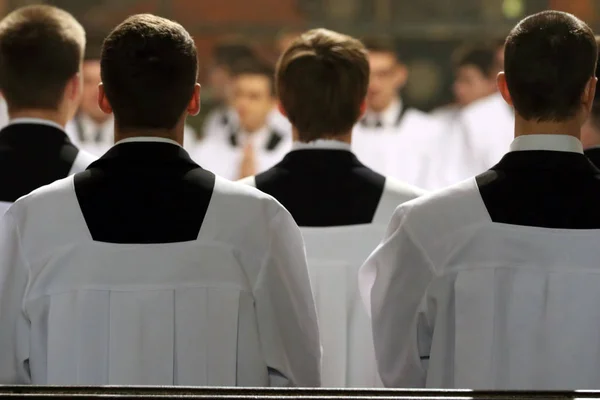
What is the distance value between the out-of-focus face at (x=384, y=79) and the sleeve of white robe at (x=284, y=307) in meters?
5.93

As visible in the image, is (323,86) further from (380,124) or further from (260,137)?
(380,124)

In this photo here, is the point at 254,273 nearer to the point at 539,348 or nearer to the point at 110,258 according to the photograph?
the point at 110,258

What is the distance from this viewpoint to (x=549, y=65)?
247cm

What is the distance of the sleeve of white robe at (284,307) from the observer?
92.1 inches

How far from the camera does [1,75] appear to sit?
3.25 meters

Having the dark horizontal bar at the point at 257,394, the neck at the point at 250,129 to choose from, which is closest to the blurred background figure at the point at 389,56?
the neck at the point at 250,129

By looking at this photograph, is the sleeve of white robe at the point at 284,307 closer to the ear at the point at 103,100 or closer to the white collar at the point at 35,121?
the ear at the point at 103,100

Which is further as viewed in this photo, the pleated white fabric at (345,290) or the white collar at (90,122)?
the white collar at (90,122)

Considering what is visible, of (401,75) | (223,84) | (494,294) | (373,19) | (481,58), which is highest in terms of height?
(373,19)

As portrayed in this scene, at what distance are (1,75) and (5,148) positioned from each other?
9.2 inches

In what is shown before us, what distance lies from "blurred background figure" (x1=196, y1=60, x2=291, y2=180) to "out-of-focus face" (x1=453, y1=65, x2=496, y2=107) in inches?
52.4

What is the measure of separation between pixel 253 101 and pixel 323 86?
536 centimetres

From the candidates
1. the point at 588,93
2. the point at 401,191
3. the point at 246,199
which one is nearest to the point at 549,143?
the point at 588,93

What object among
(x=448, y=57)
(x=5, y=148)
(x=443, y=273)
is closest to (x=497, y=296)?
(x=443, y=273)
